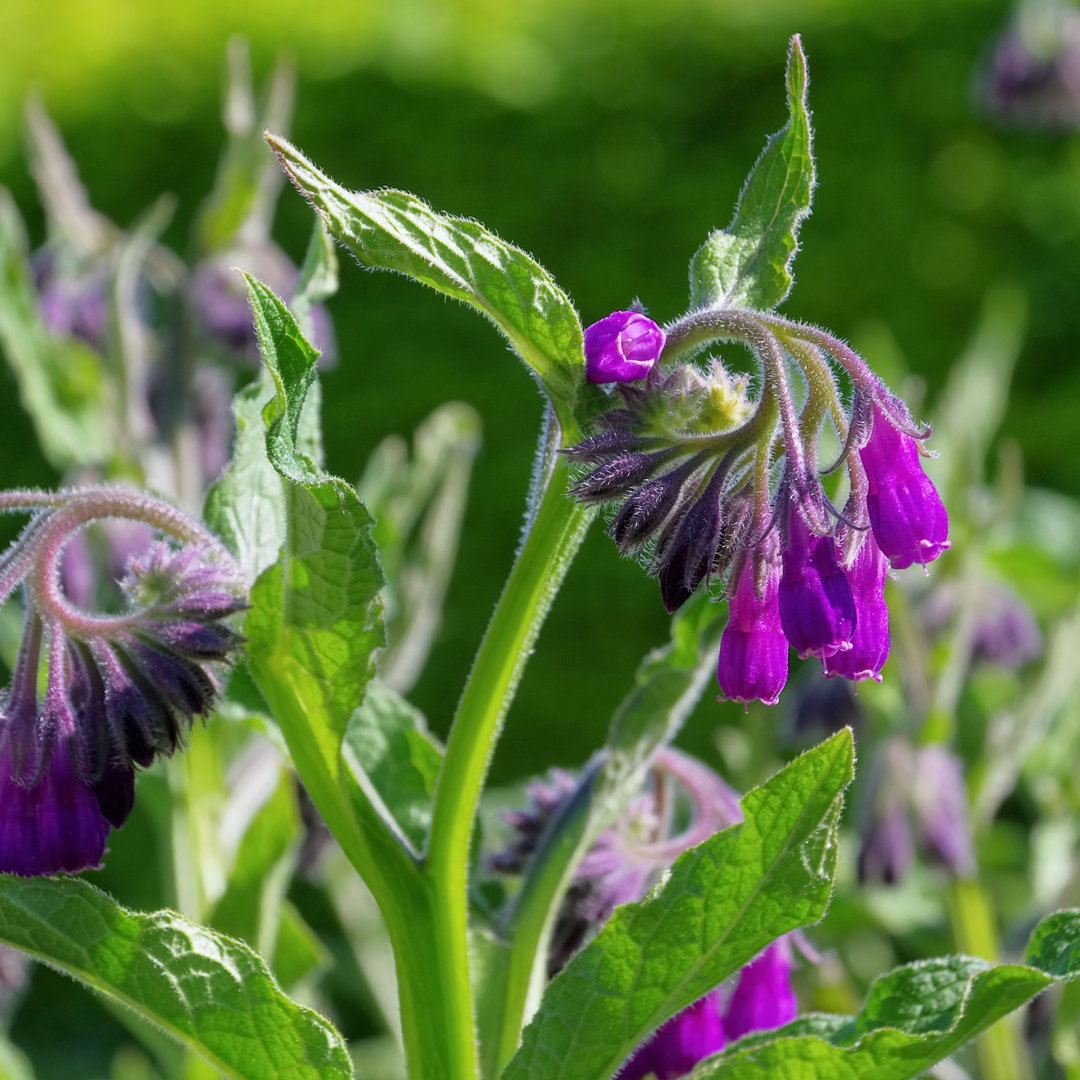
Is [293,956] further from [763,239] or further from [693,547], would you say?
[763,239]

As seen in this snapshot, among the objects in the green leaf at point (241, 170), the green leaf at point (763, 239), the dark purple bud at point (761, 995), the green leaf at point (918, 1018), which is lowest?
the green leaf at point (918, 1018)

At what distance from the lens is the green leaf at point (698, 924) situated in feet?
3.59

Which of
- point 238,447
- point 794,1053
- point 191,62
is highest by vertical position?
point 191,62

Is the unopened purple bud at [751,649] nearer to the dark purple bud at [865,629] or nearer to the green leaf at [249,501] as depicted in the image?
the dark purple bud at [865,629]

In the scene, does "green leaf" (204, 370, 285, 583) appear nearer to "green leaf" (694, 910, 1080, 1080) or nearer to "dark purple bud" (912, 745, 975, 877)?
"green leaf" (694, 910, 1080, 1080)

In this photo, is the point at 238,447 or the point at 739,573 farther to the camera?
the point at 238,447

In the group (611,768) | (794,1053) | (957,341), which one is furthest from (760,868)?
(957,341)

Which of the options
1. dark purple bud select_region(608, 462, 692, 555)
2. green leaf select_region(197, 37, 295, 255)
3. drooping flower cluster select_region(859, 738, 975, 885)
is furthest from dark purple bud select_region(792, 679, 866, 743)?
dark purple bud select_region(608, 462, 692, 555)

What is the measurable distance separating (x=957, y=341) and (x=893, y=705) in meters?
3.51

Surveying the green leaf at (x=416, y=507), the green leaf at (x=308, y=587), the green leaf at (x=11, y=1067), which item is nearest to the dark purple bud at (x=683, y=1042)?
the green leaf at (x=308, y=587)

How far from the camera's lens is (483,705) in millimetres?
1185

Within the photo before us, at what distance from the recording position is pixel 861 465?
3.65 feet

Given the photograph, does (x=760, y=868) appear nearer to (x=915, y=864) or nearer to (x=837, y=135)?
(x=915, y=864)

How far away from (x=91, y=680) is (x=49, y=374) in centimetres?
128
